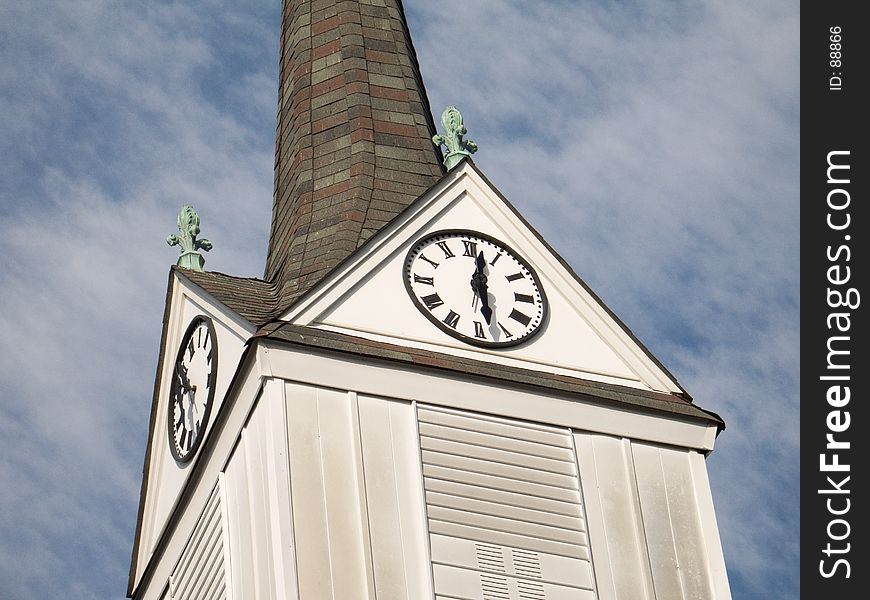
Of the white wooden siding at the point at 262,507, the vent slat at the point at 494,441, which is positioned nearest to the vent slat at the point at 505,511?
the vent slat at the point at 494,441

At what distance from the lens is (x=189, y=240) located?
2888 centimetres

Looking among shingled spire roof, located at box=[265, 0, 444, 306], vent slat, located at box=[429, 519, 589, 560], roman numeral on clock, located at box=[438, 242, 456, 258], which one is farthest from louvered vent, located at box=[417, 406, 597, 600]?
shingled spire roof, located at box=[265, 0, 444, 306]

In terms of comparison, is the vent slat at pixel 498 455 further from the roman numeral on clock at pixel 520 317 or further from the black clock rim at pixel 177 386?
the black clock rim at pixel 177 386

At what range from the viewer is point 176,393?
91.5ft

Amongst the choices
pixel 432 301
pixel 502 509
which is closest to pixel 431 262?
pixel 432 301

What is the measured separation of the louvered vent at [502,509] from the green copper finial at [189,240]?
433 cm

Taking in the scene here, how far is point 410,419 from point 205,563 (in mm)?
2496

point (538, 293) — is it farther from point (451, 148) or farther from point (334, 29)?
point (334, 29)

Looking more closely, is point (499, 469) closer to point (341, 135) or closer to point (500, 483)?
point (500, 483)

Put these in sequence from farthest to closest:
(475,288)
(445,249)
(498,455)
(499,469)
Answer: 1. (445,249)
2. (475,288)
3. (498,455)
4. (499,469)

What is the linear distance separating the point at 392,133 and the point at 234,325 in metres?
3.91

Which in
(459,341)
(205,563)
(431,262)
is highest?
(431,262)

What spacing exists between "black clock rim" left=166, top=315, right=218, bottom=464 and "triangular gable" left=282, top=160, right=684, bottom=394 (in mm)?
1268

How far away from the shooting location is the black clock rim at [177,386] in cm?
2662
